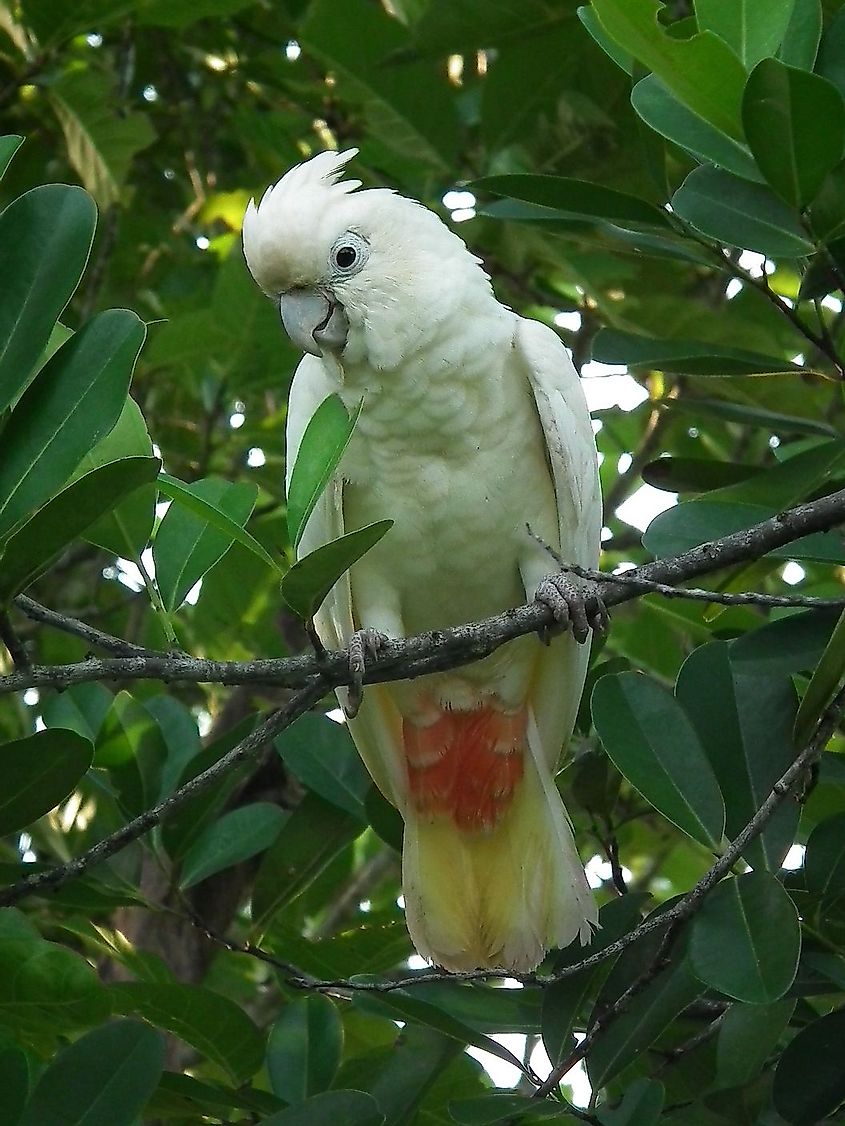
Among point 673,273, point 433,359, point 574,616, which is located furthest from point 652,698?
point 673,273

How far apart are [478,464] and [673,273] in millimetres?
1177

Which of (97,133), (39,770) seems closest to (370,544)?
(39,770)

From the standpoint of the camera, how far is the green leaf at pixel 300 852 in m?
2.43

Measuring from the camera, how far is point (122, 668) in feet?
5.22

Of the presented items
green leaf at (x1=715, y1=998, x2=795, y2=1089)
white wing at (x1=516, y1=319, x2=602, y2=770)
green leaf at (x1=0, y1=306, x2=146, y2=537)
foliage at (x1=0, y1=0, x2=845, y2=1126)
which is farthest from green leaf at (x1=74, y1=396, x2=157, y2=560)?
green leaf at (x1=715, y1=998, x2=795, y2=1089)

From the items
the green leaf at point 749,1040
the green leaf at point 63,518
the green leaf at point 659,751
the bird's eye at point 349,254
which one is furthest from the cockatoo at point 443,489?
the green leaf at point 63,518

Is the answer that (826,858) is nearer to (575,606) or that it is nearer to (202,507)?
(575,606)

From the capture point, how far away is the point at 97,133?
306 centimetres

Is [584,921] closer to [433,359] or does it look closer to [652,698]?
[652,698]

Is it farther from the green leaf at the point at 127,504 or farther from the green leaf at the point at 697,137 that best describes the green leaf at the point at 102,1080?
the green leaf at the point at 697,137

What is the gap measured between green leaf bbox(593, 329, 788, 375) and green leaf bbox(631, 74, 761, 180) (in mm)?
→ 327

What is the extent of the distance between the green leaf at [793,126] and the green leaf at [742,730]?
2.23 feet

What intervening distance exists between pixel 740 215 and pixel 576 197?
0.84 ft

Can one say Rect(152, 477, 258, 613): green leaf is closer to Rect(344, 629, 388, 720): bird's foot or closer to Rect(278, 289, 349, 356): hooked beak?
Rect(344, 629, 388, 720): bird's foot
